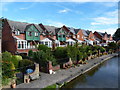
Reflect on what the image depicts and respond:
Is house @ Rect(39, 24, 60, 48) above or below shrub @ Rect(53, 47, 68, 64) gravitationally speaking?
above

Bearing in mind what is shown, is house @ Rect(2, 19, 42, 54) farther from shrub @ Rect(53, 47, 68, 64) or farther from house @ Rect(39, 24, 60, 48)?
shrub @ Rect(53, 47, 68, 64)

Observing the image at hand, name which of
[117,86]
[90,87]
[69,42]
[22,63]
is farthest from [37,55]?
[69,42]

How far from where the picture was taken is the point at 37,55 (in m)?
23.1

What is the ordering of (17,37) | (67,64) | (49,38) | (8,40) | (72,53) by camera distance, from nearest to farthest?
1. (67,64)
2. (72,53)
3. (17,37)
4. (8,40)
5. (49,38)

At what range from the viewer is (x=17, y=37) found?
30469 mm

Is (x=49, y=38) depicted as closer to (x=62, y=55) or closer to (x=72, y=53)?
(x=62, y=55)

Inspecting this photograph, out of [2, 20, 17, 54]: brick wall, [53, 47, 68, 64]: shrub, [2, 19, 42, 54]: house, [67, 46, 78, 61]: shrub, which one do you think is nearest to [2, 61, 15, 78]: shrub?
[53, 47, 68, 64]: shrub

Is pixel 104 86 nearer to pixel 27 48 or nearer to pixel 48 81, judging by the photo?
pixel 48 81

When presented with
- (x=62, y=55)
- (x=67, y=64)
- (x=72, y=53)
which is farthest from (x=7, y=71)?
(x=72, y=53)

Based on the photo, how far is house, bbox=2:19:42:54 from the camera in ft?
97.1

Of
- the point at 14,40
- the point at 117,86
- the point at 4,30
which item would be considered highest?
the point at 4,30

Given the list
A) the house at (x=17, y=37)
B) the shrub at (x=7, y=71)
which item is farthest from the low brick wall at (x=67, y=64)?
the house at (x=17, y=37)

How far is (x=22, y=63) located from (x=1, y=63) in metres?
6.58

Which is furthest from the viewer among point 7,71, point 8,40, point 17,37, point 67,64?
point 8,40
